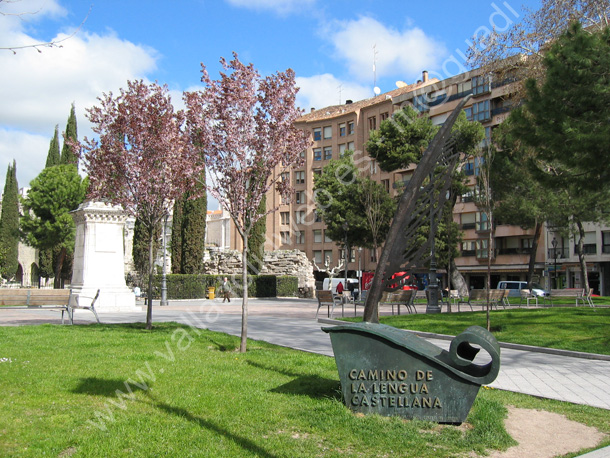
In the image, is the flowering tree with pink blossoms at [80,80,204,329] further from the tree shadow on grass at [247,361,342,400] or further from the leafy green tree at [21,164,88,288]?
the leafy green tree at [21,164,88,288]

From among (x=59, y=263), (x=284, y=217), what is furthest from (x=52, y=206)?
(x=284, y=217)

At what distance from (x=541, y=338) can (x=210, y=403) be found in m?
8.13

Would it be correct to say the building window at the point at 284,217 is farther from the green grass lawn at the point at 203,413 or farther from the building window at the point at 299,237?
the green grass lawn at the point at 203,413

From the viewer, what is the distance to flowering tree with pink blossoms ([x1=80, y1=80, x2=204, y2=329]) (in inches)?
451

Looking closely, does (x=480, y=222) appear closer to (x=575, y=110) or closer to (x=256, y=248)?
(x=256, y=248)

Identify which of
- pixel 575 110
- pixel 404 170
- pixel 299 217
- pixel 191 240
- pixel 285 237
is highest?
pixel 404 170

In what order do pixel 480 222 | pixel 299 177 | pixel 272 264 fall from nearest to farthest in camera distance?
pixel 272 264 → pixel 480 222 → pixel 299 177

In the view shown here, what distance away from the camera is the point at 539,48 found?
19.2m

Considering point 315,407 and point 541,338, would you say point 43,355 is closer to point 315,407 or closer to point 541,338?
point 315,407

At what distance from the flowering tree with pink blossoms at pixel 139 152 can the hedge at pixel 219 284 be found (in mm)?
21394

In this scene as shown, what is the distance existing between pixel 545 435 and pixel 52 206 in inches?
1875

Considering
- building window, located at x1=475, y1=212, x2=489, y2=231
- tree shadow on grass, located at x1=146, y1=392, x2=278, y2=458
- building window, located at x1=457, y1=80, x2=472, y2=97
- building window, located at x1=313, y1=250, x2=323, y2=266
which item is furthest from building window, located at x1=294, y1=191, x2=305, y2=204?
tree shadow on grass, located at x1=146, y1=392, x2=278, y2=458

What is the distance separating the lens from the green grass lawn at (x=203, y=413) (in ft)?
13.7

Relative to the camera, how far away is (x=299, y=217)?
64125 millimetres
